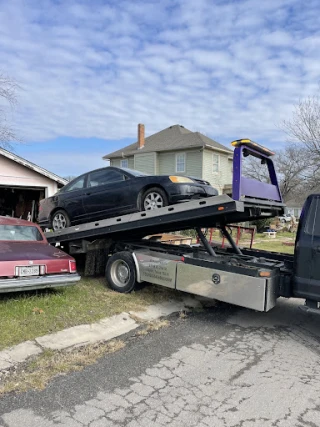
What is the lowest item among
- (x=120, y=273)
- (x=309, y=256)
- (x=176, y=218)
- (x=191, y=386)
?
(x=191, y=386)

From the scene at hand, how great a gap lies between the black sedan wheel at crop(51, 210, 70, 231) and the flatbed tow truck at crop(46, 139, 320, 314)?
1.06 ft

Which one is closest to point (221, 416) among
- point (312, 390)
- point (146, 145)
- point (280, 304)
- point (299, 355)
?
point (312, 390)

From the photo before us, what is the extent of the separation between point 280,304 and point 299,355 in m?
2.52

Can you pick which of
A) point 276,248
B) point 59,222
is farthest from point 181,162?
point 59,222

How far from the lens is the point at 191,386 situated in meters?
3.75

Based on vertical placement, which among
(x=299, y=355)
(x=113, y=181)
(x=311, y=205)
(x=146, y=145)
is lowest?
(x=299, y=355)

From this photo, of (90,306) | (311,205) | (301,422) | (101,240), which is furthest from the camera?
(101,240)

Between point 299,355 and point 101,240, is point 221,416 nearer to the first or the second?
point 299,355

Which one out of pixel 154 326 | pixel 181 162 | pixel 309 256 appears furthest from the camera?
pixel 181 162

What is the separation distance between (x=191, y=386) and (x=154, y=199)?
11.9ft

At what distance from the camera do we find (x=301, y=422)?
10.3ft

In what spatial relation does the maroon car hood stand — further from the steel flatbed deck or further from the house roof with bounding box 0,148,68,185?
the house roof with bounding box 0,148,68,185

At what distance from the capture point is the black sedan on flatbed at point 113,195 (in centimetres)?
644

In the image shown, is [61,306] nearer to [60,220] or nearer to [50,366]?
[50,366]
